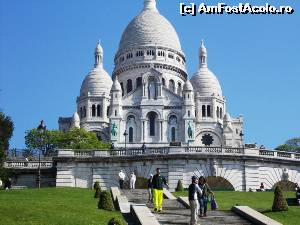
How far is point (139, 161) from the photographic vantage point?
50.8m

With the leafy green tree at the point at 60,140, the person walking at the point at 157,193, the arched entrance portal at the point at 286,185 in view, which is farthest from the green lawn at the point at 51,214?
the leafy green tree at the point at 60,140

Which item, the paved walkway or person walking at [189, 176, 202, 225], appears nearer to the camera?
person walking at [189, 176, 202, 225]

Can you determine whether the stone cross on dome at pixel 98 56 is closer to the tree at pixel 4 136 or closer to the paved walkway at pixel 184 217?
the tree at pixel 4 136

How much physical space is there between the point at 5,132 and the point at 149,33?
79.5 m

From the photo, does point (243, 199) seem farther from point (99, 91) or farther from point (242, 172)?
point (99, 91)

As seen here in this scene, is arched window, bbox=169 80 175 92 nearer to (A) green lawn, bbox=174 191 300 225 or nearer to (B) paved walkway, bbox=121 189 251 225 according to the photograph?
(A) green lawn, bbox=174 191 300 225

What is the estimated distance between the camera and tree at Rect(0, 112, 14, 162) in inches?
1877

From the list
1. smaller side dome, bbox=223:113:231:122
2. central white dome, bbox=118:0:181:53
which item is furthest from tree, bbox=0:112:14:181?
central white dome, bbox=118:0:181:53

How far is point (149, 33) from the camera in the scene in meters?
127

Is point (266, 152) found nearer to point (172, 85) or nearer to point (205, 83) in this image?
point (205, 83)

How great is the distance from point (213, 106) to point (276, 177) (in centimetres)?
6719

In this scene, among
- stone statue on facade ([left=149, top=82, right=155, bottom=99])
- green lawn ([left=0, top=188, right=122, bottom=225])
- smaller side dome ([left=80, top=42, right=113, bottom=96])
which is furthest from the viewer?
smaller side dome ([left=80, top=42, right=113, bottom=96])

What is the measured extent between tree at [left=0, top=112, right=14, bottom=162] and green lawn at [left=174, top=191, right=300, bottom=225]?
17522mm

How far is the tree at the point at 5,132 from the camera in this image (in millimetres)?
47666
